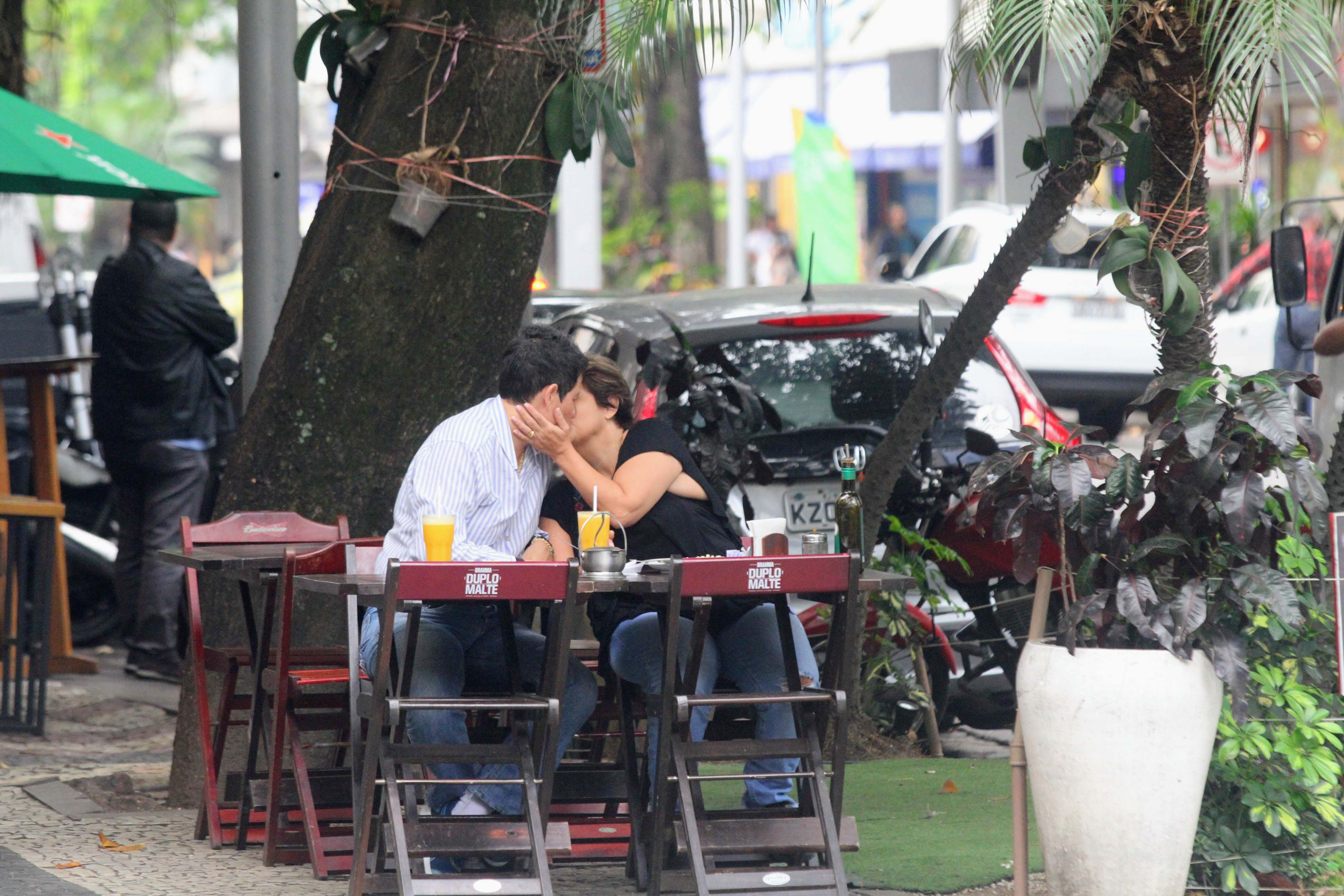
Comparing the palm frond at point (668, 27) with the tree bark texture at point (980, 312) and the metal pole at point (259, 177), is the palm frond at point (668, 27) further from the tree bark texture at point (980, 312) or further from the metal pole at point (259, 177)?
the metal pole at point (259, 177)

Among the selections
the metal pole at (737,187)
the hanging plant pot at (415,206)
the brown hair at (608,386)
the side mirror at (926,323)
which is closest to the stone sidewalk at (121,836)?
the brown hair at (608,386)

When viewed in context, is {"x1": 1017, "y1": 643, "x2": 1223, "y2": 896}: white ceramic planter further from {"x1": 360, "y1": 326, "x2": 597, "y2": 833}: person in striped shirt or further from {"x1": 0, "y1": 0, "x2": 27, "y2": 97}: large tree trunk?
{"x1": 0, "y1": 0, "x2": 27, "y2": 97}: large tree trunk

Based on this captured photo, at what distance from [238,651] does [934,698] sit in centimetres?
277

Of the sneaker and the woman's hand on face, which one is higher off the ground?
the woman's hand on face

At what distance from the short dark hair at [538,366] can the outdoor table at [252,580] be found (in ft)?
2.51

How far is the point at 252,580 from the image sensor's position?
5359mm

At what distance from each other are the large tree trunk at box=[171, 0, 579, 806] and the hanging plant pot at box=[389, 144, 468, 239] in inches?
1.6

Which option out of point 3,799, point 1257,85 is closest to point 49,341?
point 3,799

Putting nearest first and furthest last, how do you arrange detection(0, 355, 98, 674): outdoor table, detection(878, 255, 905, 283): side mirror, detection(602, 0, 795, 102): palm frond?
1. detection(602, 0, 795, 102): palm frond
2. detection(0, 355, 98, 674): outdoor table
3. detection(878, 255, 905, 283): side mirror

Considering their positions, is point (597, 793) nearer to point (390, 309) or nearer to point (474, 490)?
point (474, 490)

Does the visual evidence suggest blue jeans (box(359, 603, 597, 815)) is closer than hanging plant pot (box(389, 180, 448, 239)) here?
Yes

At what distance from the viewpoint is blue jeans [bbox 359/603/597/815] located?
4918mm

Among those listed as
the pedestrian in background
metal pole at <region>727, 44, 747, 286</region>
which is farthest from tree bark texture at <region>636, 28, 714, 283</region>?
the pedestrian in background

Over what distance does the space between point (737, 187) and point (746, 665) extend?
20871mm
